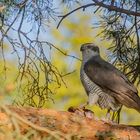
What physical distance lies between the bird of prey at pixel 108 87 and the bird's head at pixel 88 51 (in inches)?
8.3

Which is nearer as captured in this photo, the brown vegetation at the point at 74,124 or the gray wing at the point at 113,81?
the brown vegetation at the point at 74,124

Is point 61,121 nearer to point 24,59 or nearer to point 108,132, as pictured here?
point 108,132

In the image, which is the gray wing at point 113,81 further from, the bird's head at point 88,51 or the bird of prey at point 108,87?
the bird's head at point 88,51

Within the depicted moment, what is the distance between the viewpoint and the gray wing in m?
5.02

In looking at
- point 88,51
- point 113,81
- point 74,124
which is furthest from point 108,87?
point 74,124

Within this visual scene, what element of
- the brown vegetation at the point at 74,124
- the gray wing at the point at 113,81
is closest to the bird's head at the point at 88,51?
the gray wing at the point at 113,81

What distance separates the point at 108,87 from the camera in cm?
521

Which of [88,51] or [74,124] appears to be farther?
[88,51]

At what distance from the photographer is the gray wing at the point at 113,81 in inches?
197

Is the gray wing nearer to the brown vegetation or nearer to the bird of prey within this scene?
the bird of prey

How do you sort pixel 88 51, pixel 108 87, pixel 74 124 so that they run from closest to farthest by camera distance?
pixel 74 124
pixel 108 87
pixel 88 51

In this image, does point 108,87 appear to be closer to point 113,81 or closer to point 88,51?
point 113,81

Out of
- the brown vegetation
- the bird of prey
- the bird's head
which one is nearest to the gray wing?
the bird of prey

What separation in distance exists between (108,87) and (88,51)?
2.67ft
